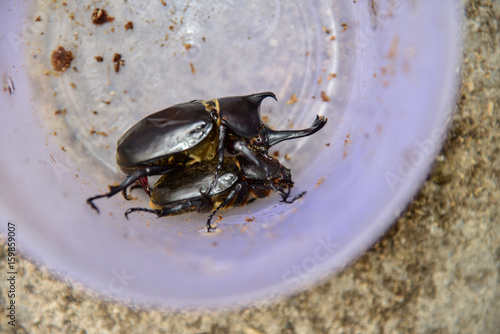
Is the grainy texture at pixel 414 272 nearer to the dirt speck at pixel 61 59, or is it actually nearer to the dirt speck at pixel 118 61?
the dirt speck at pixel 61 59

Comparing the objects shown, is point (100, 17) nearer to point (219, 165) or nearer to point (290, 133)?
point (219, 165)

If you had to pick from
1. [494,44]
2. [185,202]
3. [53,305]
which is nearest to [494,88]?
[494,44]

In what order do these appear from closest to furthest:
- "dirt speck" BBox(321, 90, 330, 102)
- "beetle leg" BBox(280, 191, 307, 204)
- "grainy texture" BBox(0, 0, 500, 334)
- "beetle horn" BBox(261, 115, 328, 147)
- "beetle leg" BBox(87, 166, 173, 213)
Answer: "beetle leg" BBox(87, 166, 173, 213) < "beetle horn" BBox(261, 115, 328, 147) < "beetle leg" BBox(280, 191, 307, 204) < "grainy texture" BBox(0, 0, 500, 334) < "dirt speck" BBox(321, 90, 330, 102)

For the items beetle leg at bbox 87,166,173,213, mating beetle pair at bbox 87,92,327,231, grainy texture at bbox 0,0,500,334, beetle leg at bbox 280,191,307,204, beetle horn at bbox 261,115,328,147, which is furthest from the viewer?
grainy texture at bbox 0,0,500,334

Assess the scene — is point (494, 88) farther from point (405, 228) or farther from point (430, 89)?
point (405, 228)

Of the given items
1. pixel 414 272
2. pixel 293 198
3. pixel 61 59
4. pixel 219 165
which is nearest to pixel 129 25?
pixel 61 59

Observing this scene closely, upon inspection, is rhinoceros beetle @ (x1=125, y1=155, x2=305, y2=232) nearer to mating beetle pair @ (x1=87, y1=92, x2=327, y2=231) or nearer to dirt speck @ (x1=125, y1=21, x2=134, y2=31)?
mating beetle pair @ (x1=87, y1=92, x2=327, y2=231)

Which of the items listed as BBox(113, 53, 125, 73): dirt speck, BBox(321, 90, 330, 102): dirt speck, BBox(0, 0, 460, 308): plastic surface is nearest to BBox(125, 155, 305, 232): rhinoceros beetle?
BBox(0, 0, 460, 308): plastic surface
